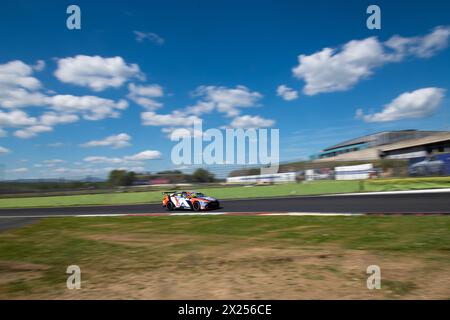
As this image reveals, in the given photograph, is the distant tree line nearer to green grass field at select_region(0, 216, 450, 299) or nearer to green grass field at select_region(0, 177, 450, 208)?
green grass field at select_region(0, 177, 450, 208)

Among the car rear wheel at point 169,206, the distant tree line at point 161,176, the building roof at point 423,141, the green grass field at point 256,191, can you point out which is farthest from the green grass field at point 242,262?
the building roof at point 423,141

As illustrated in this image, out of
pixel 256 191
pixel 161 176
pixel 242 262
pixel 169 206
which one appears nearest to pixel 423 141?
pixel 256 191

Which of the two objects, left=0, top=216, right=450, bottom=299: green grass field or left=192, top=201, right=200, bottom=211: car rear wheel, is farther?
left=192, top=201, right=200, bottom=211: car rear wheel

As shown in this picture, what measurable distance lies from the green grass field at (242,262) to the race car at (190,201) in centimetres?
605

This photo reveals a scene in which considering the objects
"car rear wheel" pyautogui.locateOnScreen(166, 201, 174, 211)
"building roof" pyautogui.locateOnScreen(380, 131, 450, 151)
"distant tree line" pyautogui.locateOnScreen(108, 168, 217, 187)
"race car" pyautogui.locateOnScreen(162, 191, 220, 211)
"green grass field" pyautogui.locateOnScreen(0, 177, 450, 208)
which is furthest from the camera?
"building roof" pyautogui.locateOnScreen(380, 131, 450, 151)

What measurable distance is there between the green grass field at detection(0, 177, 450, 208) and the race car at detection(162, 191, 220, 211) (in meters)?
6.91

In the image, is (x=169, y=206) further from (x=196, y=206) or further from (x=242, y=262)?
(x=242, y=262)

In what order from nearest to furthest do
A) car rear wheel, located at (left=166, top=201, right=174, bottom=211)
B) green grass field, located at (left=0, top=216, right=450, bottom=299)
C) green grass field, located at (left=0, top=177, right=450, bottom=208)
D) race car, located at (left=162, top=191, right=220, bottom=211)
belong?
green grass field, located at (left=0, top=216, right=450, bottom=299), race car, located at (left=162, top=191, right=220, bottom=211), car rear wheel, located at (left=166, top=201, right=174, bottom=211), green grass field, located at (left=0, top=177, right=450, bottom=208)

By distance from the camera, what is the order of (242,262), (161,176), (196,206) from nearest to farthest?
(242,262), (196,206), (161,176)

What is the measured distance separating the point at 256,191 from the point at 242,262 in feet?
56.8

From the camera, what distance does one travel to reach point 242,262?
4957mm

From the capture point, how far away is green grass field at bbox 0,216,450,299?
3.73 m

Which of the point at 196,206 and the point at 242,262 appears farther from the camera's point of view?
the point at 196,206

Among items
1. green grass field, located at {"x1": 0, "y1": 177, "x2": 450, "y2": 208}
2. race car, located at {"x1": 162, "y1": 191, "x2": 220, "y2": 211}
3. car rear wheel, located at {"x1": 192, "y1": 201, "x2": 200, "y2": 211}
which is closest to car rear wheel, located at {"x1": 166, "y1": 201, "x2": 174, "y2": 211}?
race car, located at {"x1": 162, "y1": 191, "x2": 220, "y2": 211}
